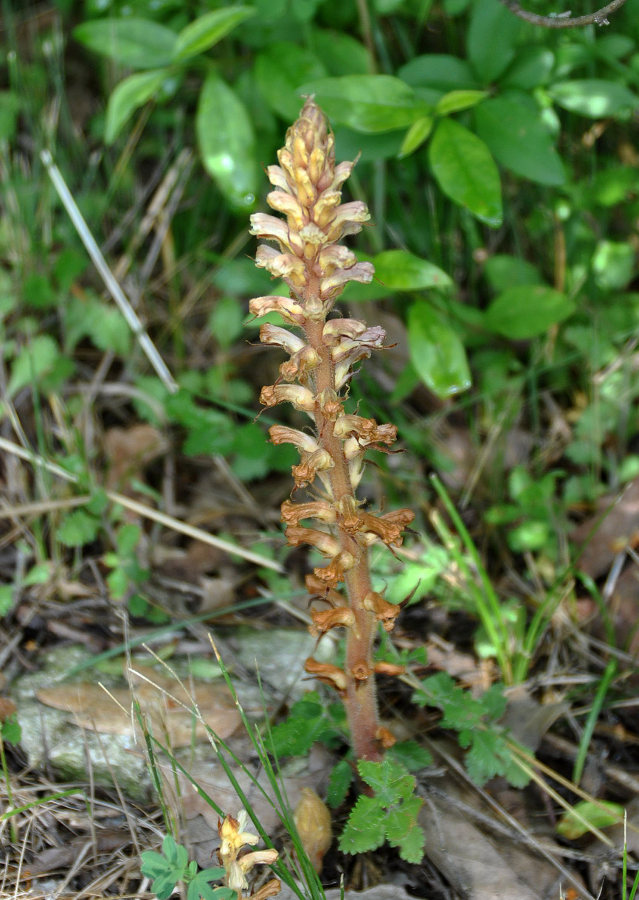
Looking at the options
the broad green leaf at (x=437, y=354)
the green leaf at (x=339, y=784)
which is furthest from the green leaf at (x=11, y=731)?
the broad green leaf at (x=437, y=354)

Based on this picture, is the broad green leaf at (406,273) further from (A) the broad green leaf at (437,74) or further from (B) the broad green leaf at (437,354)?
(A) the broad green leaf at (437,74)

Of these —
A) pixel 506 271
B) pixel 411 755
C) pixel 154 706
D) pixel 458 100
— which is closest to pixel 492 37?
pixel 458 100

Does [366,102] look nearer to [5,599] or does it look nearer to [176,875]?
[5,599]

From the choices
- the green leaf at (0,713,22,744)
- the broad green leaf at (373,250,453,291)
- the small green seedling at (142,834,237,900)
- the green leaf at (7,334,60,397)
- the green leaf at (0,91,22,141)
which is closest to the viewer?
the small green seedling at (142,834,237,900)

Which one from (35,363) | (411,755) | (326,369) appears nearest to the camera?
(326,369)

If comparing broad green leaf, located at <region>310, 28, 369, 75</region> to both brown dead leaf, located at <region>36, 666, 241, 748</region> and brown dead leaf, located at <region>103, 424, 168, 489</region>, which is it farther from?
brown dead leaf, located at <region>36, 666, 241, 748</region>

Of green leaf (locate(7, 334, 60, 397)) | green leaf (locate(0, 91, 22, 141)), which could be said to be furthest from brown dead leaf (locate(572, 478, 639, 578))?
green leaf (locate(0, 91, 22, 141))
